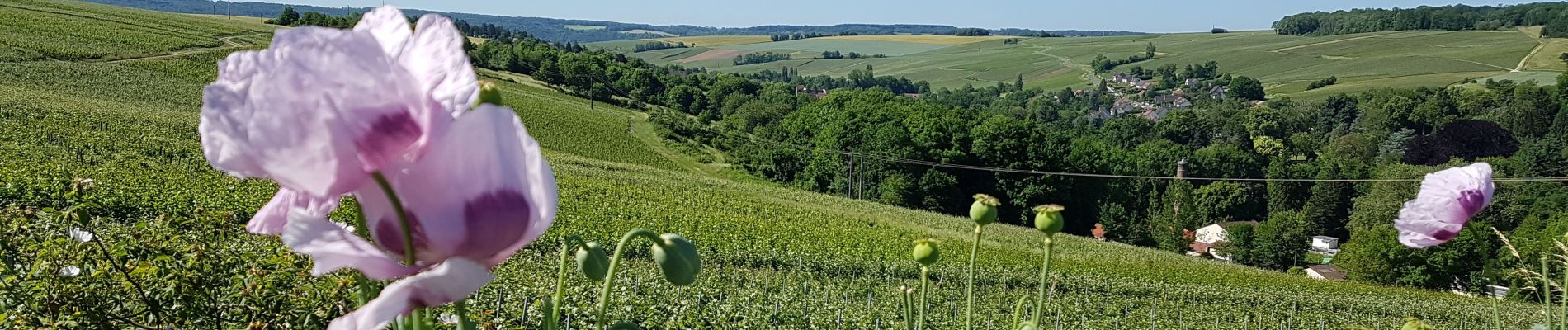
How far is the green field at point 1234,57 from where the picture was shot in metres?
89.1

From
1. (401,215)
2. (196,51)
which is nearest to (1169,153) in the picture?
(196,51)

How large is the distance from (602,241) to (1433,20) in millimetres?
134269

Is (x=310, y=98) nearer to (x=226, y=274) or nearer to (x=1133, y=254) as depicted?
(x=226, y=274)

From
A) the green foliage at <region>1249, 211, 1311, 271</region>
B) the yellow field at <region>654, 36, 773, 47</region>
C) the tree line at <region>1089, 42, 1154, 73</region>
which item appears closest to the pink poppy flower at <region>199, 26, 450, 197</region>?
the green foliage at <region>1249, 211, 1311, 271</region>

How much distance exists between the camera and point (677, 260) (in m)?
0.80

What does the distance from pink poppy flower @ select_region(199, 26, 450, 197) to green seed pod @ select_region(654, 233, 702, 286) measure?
34cm

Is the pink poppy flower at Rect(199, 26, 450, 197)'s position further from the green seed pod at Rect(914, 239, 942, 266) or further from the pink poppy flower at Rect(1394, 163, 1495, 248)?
the pink poppy flower at Rect(1394, 163, 1495, 248)

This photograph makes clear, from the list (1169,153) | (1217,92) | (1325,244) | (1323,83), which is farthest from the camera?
(1217,92)

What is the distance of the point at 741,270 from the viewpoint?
46.3 ft

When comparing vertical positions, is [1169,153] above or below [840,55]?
below

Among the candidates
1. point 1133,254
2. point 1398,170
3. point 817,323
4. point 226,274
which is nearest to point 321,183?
point 226,274

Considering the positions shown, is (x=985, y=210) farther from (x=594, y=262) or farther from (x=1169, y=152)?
(x=1169, y=152)

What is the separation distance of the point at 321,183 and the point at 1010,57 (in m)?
133

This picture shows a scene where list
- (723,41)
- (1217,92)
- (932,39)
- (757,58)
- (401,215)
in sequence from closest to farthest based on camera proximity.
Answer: (401,215), (1217,92), (757,58), (723,41), (932,39)
